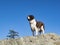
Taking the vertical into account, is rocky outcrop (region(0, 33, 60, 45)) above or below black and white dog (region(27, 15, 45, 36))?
below

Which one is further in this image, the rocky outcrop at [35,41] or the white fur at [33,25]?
the white fur at [33,25]

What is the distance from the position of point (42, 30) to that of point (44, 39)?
7368mm

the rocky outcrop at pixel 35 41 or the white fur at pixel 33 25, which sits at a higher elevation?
the white fur at pixel 33 25

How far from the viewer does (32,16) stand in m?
29.1

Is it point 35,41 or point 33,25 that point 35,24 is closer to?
point 33,25

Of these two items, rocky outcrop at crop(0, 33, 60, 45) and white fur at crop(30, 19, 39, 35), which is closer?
rocky outcrop at crop(0, 33, 60, 45)

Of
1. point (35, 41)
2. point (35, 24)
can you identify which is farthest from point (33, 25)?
point (35, 41)

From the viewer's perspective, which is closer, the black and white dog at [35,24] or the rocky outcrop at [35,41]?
the rocky outcrop at [35,41]

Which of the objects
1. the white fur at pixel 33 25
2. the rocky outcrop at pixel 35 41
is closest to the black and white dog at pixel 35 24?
the white fur at pixel 33 25

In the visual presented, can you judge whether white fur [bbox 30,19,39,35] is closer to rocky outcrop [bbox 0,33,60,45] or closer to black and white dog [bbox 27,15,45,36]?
black and white dog [bbox 27,15,45,36]

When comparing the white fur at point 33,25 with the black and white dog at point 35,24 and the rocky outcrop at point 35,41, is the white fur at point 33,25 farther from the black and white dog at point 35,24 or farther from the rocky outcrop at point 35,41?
the rocky outcrop at point 35,41

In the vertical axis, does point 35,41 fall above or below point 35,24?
below

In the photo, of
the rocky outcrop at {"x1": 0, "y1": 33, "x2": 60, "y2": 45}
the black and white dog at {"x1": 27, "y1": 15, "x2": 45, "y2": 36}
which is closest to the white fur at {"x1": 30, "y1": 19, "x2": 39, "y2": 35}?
the black and white dog at {"x1": 27, "y1": 15, "x2": 45, "y2": 36}

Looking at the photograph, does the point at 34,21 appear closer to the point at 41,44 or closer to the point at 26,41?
the point at 26,41
